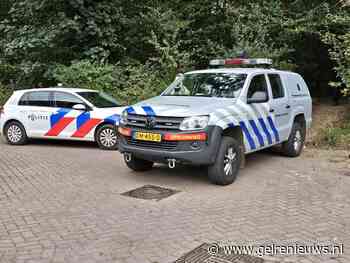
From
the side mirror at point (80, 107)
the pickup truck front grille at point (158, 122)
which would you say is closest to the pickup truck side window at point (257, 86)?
the pickup truck front grille at point (158, 122)

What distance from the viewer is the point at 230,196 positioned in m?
6.43

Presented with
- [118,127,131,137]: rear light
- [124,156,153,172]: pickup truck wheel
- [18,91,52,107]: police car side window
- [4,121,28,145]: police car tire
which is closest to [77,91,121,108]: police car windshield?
[18,91,52,107]: police car side window

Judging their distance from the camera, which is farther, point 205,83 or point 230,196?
point 205,83

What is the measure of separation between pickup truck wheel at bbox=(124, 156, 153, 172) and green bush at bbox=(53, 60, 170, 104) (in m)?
6.21

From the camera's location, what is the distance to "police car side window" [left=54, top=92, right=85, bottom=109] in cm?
1045

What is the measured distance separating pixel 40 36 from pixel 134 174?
30.9ft

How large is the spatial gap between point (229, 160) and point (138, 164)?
1.81m

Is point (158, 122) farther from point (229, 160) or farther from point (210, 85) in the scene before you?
point (210, 85)

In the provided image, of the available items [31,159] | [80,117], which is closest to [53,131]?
[80,117]

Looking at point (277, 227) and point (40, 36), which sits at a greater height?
point (40, 36)

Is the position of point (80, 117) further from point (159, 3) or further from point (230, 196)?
point (159, 3)

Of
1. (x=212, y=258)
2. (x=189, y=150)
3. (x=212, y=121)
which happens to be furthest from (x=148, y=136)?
(x=212, y=258)

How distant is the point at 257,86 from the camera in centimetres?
803

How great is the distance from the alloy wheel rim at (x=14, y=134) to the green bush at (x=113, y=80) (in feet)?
12.2
